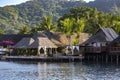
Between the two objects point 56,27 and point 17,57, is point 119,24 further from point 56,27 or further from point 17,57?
point 17,57

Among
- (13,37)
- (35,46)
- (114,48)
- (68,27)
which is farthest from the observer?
(13,37)

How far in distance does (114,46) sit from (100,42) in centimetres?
462

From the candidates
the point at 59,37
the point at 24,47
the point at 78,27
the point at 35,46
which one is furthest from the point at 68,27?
the point at 24,47

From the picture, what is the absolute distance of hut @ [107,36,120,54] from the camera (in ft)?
258

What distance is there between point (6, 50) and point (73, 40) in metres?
16.8

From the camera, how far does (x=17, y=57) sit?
8800 centimetres

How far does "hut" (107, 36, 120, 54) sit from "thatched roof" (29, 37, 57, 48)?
16.2m

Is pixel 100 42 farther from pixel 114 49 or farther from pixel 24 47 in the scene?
pixel 24 47

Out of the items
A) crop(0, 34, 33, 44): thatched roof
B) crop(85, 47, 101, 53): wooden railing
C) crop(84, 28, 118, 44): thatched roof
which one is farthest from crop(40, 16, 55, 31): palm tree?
crop(85, 47, 101, 53): wooden railing

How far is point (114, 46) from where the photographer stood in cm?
8069

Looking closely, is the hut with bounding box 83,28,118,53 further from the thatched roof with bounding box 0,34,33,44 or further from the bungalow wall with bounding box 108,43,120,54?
the thatched roof with bounding box 0,34,33,44

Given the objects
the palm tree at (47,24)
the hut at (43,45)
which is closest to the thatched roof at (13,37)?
the palm tree at (47,24)

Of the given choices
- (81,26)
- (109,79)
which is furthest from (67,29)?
(109,79)

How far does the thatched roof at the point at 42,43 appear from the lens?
89.6 meters
